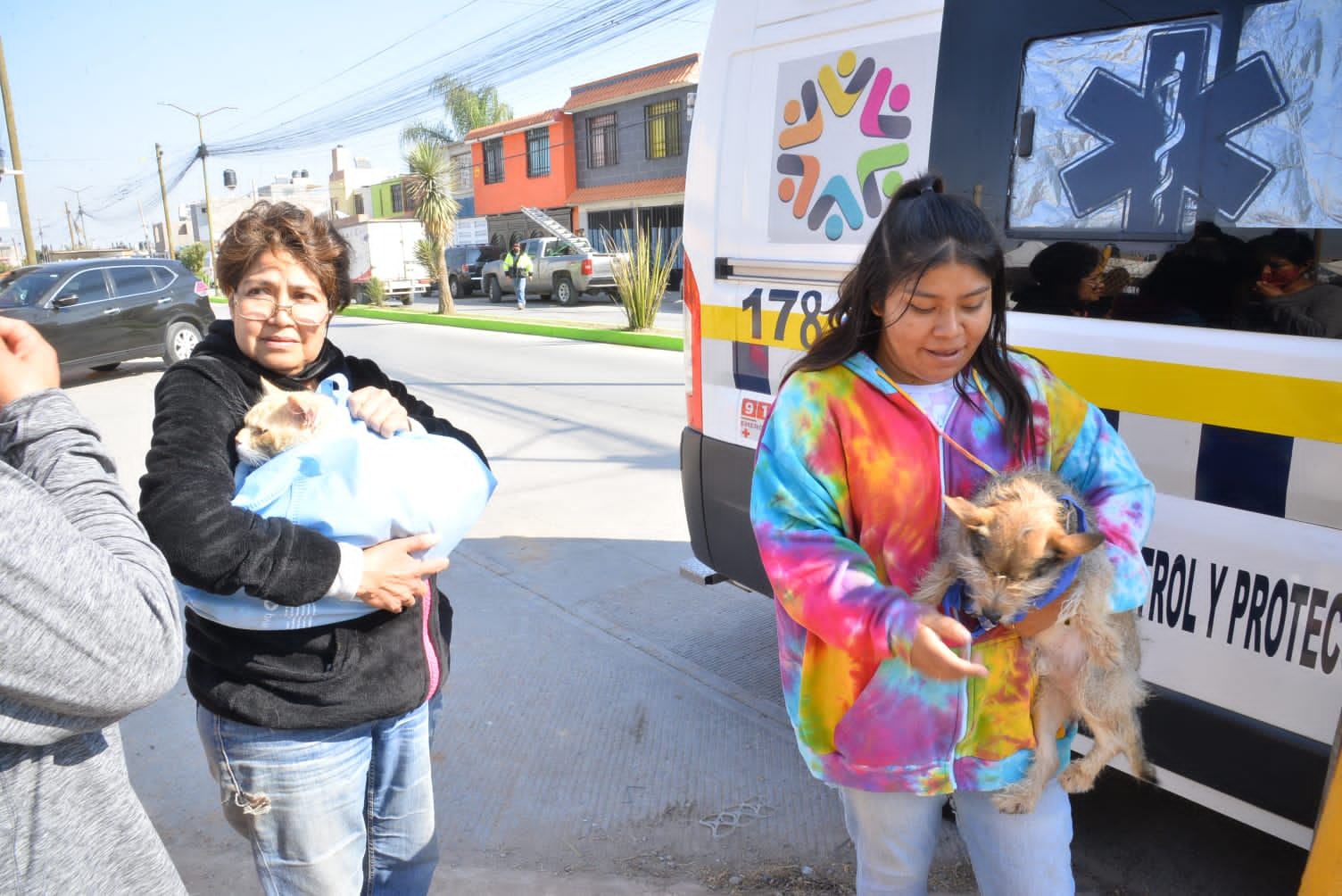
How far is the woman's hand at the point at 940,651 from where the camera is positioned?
4.36 ft

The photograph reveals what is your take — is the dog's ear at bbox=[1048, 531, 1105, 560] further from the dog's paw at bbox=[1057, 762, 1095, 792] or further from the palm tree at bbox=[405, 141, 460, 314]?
the palm tree at bbox=[405, 141, 460, 314]

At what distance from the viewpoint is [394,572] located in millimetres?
1605

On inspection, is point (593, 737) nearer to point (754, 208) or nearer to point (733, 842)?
point (733, 842)

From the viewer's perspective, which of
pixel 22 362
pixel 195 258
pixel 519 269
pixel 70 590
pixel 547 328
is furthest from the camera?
pixel 195 258

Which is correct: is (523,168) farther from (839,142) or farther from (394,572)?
(394,572)

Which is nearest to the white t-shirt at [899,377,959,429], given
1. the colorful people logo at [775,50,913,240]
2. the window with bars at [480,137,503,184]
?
the colorful people logo at [775,50,913,240]

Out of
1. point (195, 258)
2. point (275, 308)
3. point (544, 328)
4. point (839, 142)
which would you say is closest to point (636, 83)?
point (544, 328)

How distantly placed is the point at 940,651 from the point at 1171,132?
59.4 inches

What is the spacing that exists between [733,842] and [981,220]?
79.8 inches

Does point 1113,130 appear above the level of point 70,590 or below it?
above

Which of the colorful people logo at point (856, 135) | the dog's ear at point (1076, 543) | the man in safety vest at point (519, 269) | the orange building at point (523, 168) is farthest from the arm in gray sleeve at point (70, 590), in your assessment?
the orange building at point (523, 168)

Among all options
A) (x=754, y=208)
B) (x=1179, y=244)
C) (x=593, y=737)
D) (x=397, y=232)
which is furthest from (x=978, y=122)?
(x=397, y=232)

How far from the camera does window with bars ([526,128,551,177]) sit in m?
37.8

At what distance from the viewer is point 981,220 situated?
5.10ft
